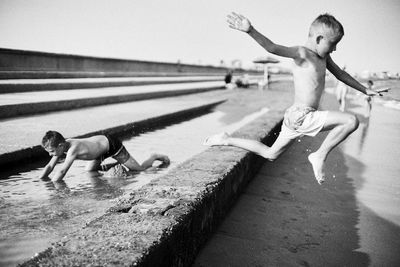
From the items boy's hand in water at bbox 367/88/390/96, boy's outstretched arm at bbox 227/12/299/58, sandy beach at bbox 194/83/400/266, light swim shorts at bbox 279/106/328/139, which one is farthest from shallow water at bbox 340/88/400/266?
boy's outstretched arm at bbox 227/12/299/58

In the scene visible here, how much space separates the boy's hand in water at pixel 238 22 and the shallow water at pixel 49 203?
2.15 m

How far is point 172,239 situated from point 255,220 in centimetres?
138

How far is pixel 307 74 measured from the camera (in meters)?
3.07

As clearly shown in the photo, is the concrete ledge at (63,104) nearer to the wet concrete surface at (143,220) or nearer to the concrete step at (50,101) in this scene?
the concrete step at (50,101)

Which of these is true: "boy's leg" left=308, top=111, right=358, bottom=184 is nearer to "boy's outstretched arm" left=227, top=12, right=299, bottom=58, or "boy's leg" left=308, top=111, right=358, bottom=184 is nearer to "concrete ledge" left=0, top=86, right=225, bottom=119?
"boy's outstretched arm" left=227, top=12, right=299, bottom=58

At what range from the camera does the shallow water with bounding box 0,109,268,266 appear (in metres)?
2.54

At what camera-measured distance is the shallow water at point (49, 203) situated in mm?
2535

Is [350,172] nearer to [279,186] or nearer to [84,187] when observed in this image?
[279,186]

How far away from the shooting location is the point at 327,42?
9.72 ft

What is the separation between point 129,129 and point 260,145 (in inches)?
158

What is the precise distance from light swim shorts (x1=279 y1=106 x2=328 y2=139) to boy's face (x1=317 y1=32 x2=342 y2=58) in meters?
0.56

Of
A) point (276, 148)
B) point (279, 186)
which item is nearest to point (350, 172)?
point (279, 186)

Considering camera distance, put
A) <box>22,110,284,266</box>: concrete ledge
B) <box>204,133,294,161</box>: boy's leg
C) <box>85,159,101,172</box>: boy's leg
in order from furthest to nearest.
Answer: <box>85,159,101,172</box>: boy's leg < <box>204,133,294,161</box>: boy's leg < <box>22,110,284,266</box>: concrete ledge

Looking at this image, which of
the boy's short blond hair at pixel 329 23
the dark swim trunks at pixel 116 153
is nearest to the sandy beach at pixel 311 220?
the boy's short blond hair at pixel 329 23
